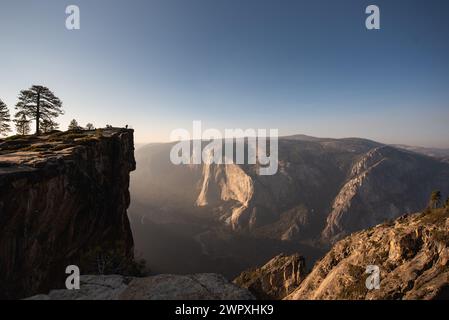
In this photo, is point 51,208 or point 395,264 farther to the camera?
point 395,264

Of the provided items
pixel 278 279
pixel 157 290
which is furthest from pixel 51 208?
pixel 278 279

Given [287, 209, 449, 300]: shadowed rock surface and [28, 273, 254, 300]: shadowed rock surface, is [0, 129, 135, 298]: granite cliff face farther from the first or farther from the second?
[287, 209, 449, 300]: shadowed rock surface

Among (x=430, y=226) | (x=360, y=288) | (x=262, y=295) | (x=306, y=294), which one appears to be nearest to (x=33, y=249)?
(x=360, y=288)

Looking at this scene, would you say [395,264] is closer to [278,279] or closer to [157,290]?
[278,279]

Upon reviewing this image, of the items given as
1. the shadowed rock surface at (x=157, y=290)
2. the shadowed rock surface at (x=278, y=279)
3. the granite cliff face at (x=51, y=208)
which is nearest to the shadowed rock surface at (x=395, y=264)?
the shadowed rock surface at (x=278, y=279)

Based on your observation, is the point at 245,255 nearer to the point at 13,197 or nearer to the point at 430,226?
A: the point at 430,226

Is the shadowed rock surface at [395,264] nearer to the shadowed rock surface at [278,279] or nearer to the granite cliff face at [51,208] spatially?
the shadowed rock surface at [278,279]

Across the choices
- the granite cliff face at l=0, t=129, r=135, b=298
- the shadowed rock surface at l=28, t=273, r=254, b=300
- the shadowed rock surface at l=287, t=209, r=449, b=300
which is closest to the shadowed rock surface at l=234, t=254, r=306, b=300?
the shadowed rock surface at l=287, t=209, r=449, b=300
